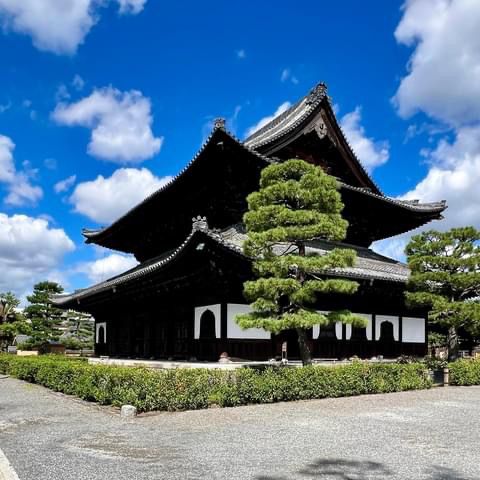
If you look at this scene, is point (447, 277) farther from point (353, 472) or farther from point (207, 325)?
point (353, 472)

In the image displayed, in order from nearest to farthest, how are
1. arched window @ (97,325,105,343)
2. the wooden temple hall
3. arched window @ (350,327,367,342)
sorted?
the wooden temple hall
arched window @ (350,327,367,342)
arched window @ (97,325,105,343)

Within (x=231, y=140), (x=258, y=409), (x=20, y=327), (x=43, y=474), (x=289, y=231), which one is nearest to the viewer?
(x=43, y=474)

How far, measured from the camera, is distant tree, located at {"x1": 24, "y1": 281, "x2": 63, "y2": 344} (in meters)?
52.6

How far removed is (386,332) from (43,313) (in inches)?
1648

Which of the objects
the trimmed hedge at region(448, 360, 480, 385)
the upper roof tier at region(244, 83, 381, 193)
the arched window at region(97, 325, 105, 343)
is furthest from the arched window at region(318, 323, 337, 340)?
the arched window at region(97, 325, 105, 343)

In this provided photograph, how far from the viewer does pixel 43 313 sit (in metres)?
54.3

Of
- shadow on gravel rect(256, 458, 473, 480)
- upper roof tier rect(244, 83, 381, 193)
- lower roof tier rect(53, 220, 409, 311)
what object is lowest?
shadow on gravel rect(256, 458, 473, 480)

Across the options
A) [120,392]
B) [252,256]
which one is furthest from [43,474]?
[252,256]

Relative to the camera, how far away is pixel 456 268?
19.7m

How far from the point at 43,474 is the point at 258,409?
6780 mm

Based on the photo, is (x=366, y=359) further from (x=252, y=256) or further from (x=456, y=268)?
(x=252, y=256)

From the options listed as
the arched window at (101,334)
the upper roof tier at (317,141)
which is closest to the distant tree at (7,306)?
the arched window at (101,334)

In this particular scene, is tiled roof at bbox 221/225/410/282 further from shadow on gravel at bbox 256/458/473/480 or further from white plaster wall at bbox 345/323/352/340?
shadow on gravel at bbox 256/458/473/480

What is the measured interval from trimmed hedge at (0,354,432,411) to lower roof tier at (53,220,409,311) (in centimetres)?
327
